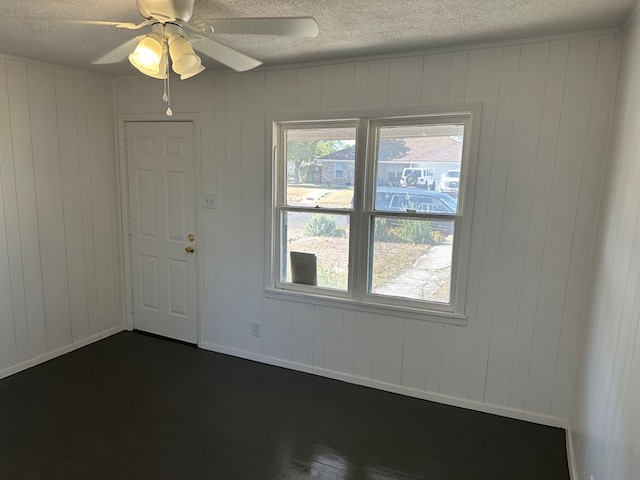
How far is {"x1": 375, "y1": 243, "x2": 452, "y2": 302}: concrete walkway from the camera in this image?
283cm

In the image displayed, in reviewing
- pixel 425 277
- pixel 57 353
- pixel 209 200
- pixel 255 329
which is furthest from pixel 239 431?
pixel 57 353

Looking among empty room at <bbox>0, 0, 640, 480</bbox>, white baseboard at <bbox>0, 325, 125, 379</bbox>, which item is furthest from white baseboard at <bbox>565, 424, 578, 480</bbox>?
white baseboard at <bbox>0, 325, 125, 379</bbox>

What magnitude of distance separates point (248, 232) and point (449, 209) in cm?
158

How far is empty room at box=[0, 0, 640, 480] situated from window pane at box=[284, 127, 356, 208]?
17mm

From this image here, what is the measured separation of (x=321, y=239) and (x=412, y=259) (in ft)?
2.36

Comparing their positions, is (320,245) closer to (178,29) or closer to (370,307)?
(370,307)

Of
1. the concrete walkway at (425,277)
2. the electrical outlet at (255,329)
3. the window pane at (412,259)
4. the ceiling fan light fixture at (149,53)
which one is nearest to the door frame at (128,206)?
the electrical outlet at (255,329)

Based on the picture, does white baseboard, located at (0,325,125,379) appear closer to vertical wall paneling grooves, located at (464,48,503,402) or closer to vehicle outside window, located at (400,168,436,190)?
vehicle outside window, located at (400,168,436,190)

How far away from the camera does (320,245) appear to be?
3203 mm

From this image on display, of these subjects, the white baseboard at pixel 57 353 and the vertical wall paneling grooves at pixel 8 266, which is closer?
the vertical wall paneling grooves at pixel 8 266

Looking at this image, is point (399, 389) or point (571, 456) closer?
point (571, 456)

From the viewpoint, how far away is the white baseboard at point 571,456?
2.17 meters

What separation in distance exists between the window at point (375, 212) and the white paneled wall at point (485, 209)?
0.38 ft

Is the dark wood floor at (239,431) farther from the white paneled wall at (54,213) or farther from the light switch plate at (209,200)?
Result: the light switch plate at (209,200)
